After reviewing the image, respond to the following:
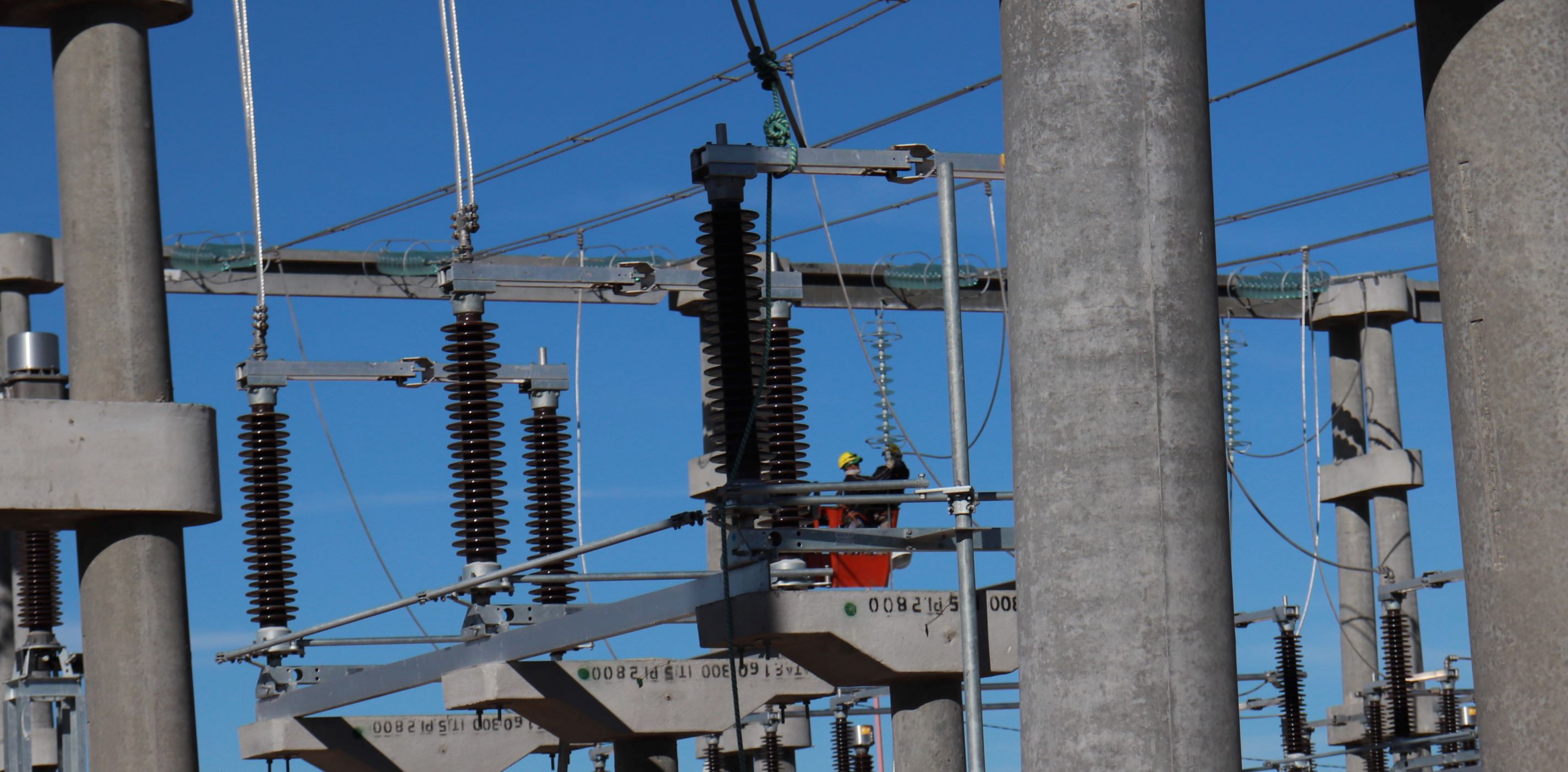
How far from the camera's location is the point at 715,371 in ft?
28.1

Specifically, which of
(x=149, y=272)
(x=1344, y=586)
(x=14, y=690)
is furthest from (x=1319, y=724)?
(x=149, y=272)

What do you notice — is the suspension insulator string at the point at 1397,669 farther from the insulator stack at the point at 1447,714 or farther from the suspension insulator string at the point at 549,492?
the suspension insulator string at the point at 549,492

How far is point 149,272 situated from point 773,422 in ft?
15.7

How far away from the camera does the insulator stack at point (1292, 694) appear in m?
17.0

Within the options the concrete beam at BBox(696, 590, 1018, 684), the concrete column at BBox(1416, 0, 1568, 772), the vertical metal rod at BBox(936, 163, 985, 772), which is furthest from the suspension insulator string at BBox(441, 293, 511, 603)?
the concrete column at BBox(1416, 0, 1568, 772)

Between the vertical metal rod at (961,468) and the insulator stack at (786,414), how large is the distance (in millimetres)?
3012

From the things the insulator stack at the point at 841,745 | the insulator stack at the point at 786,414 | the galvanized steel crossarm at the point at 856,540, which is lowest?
the insulator stack at the point at 841,745

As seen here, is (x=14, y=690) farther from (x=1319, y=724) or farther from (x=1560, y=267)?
(x=1319, y=724)

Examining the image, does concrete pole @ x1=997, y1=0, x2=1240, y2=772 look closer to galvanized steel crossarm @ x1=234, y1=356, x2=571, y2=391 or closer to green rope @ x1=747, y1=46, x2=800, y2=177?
green rope @ x1=747, y1=46, x2=800, y2=177

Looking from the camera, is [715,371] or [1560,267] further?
[715,371]

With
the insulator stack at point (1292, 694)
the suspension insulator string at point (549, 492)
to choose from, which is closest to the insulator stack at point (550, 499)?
the suspension insulator string at point (549, 492)

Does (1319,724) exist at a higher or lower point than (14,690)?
lower

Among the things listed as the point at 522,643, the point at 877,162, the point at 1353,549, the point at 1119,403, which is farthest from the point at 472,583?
the point at 1353,549

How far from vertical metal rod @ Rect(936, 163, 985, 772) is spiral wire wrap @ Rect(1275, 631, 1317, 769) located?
11.0 m
